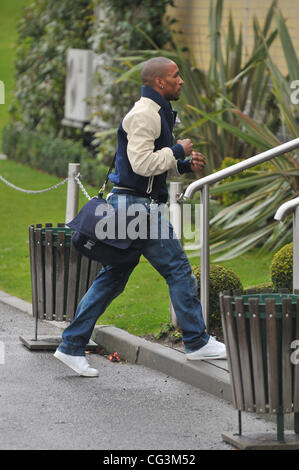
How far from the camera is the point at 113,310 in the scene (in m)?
8.24

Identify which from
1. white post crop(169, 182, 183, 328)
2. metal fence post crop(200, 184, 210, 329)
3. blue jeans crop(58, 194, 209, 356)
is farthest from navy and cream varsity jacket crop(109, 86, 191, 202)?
white post crop(169, 182, 183, 328)

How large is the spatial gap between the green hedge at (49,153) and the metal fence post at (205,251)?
8.20m

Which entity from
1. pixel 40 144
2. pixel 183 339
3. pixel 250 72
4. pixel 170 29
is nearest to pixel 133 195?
pixel 183 339

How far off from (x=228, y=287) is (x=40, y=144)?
36.7ft

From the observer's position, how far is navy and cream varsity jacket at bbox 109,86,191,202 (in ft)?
19.8

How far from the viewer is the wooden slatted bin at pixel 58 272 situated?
7.05 metres

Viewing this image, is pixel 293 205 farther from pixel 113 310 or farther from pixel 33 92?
pixel 33 92

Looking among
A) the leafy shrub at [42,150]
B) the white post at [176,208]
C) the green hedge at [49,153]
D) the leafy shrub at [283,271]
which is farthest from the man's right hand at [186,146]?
the leafy shrub at [42,150]

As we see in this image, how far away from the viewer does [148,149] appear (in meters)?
6.05

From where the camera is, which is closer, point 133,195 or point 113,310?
point 133,195

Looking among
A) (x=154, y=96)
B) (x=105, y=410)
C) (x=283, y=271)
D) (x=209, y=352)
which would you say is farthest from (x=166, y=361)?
(x=154, y=96)

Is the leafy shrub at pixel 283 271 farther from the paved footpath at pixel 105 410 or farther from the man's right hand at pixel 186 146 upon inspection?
the man's right hand at pixel 186 146

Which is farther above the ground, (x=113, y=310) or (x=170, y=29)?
(x=170, y=29)

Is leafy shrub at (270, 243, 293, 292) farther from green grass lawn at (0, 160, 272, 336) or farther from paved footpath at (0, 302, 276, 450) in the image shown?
paved footpath at (0, 302, 276, 450)
